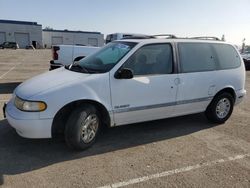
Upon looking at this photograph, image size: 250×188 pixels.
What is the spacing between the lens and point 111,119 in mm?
4566

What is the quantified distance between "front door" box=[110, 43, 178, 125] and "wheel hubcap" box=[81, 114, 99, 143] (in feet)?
1.17

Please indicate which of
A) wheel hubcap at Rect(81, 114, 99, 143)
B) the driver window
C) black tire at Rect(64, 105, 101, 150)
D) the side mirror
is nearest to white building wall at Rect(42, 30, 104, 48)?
the driver window

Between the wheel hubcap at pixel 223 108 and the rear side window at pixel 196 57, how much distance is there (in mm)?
789

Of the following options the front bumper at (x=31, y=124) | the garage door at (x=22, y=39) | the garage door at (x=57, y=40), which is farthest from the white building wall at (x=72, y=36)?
the front bumper at (x=31, y=124)

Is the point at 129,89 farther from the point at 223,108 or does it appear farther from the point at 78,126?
the point at 223,108

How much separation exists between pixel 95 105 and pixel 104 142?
77 cm

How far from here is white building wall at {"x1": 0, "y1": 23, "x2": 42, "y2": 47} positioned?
7112 cm

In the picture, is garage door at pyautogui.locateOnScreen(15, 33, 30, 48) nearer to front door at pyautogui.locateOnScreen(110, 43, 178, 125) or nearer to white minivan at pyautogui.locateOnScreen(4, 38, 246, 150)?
white minivan at pyautogui.locateOnScreen(4, 38, 246, 150)

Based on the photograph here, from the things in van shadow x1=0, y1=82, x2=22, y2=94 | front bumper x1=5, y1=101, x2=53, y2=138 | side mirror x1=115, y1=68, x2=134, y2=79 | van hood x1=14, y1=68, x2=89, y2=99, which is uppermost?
side mirror x1=115, y1=68, x2=134, y2=79

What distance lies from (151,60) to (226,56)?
202 centimetres

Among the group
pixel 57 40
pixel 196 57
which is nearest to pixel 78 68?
pixel 196 57

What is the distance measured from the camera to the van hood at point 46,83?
4098mm

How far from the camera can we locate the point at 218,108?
592 cm

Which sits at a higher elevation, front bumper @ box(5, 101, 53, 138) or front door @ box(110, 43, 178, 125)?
front door @ box(110, 43, 178, 125)
